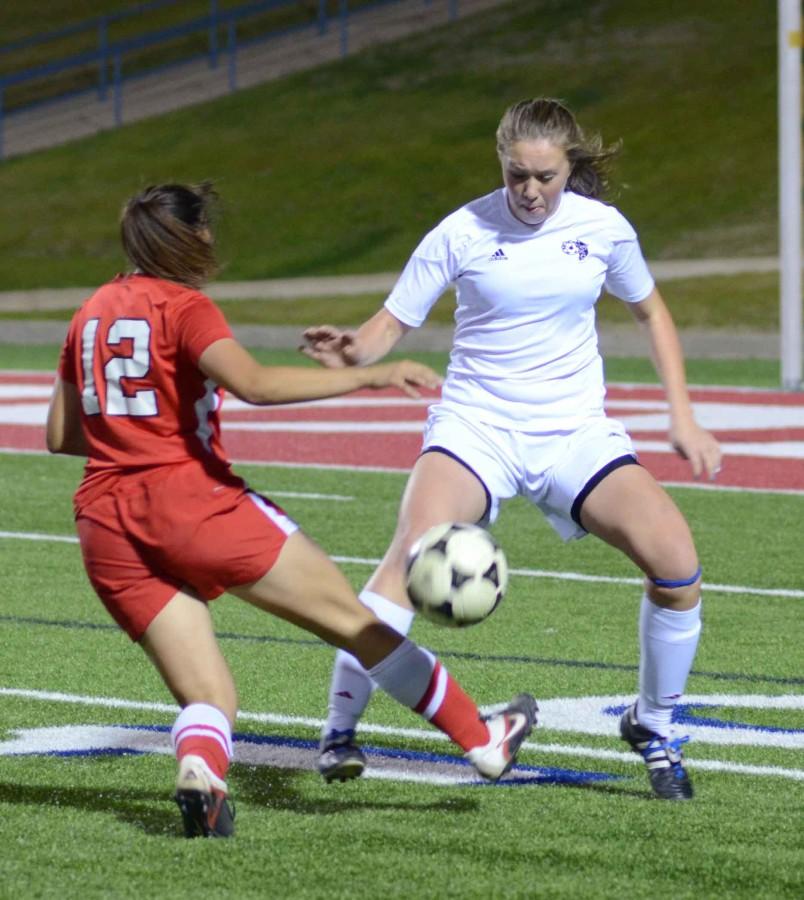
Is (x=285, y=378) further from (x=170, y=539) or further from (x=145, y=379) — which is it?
(x=170, y=539)

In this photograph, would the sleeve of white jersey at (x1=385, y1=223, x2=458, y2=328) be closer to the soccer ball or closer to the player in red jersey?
the soccer ball

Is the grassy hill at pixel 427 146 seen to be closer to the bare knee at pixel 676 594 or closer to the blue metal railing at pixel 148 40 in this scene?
the blue metal railing at pixel 148 40

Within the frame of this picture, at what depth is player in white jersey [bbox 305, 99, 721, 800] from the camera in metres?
5.98

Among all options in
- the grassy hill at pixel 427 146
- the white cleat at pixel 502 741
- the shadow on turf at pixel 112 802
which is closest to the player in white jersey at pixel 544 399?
the white cleat at pixel 502 741

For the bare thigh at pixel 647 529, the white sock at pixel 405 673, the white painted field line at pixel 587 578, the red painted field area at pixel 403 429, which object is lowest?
the white painted field line at pixel 587 578

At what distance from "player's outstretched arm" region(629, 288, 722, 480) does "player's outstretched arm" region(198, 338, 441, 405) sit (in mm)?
1214

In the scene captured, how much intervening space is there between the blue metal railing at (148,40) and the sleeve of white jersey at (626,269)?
39.8m

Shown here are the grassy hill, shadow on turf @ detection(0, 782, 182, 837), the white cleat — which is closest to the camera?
shadow on turf @ detection(0, 782, 182, 837)

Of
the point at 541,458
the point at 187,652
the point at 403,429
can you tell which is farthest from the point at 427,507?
the point at 403,429

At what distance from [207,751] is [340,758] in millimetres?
661

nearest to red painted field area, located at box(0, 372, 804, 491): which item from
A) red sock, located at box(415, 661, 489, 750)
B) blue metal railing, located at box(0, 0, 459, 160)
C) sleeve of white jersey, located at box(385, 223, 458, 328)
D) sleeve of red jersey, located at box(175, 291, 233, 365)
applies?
sleeve of white jersey, located at box(385, 223, 458, 328)

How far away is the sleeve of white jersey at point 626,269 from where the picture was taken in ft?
21.3

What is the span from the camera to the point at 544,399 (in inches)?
249

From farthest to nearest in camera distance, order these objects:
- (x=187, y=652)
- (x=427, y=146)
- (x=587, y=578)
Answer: (x=427, y=146) < (x=587, y=578) < (x=187, y=652)
